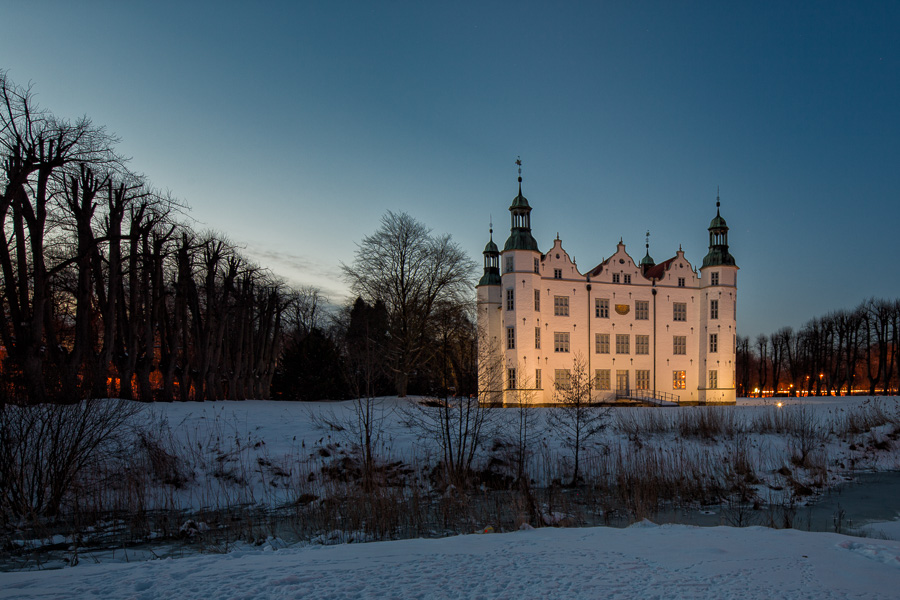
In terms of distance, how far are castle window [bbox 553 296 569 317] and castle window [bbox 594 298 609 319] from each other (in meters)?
2.31

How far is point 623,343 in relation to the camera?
132ft

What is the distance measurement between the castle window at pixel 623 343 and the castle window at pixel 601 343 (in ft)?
2.81

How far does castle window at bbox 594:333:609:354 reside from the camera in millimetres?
39781

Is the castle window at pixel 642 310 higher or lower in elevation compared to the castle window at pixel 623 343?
higher

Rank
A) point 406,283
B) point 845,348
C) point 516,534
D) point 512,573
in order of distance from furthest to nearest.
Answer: point 845,348 < point 406,283 < point 516,534 < point 512,573

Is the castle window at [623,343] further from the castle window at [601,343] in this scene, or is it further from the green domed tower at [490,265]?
the green domed tower at [490,265]

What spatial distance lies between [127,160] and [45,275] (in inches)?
204

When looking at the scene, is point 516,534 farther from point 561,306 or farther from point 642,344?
point 642,344

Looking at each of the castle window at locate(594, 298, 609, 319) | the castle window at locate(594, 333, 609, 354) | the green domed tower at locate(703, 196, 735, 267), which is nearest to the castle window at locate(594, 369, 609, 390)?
the castle window at locate(594, 333, 609, 354)

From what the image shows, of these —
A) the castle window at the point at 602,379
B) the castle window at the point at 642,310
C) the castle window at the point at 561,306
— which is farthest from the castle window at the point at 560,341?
the castle window at the point at 642,310

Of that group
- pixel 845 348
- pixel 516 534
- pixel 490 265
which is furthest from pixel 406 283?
pixel 845 348

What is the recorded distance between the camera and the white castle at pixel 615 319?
37.8 metres

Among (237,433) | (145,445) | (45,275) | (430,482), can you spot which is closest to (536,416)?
(430,482)

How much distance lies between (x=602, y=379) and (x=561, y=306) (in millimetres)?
5855
